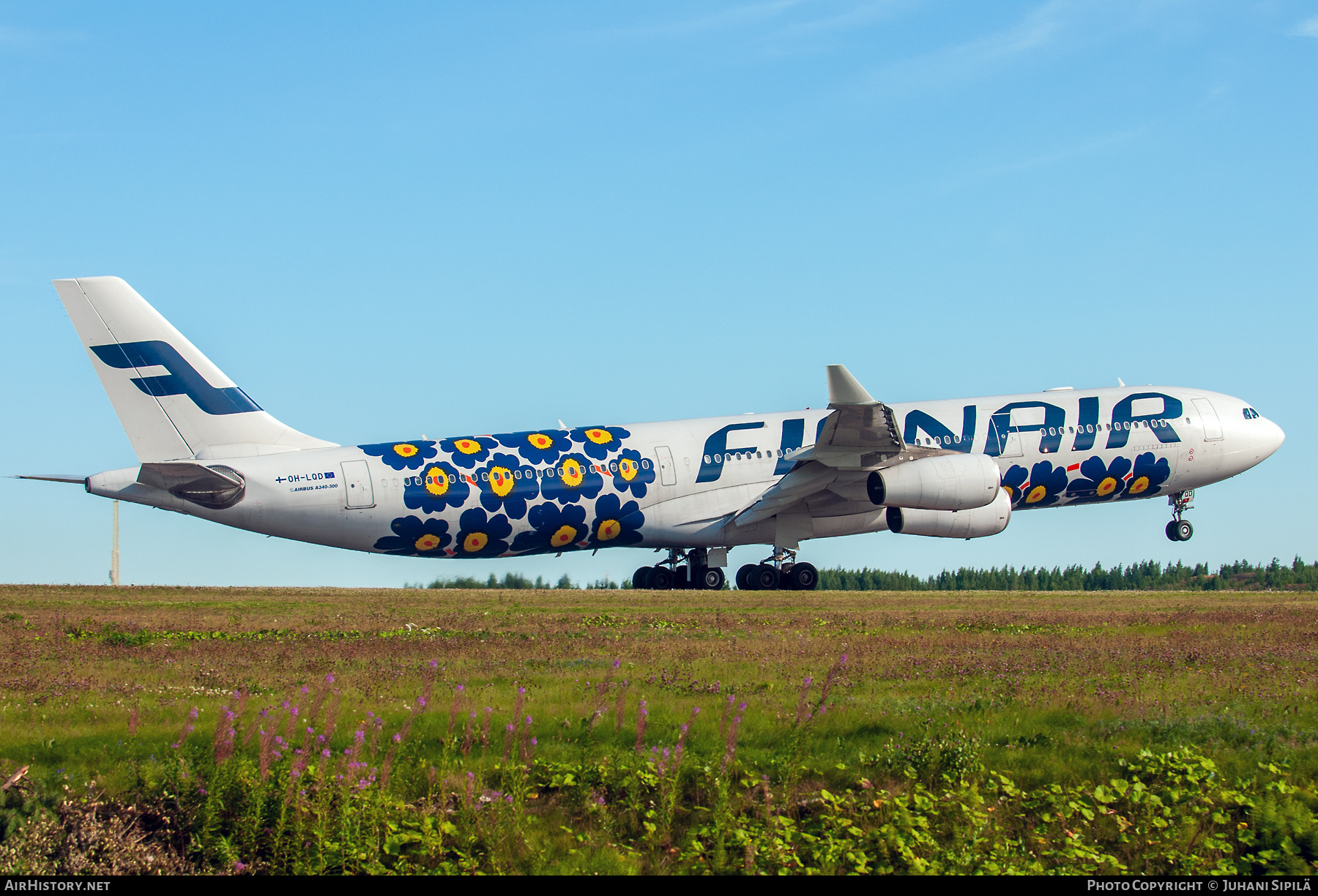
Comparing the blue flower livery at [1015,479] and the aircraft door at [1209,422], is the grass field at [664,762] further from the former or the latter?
the aircraft door at [1209,422]

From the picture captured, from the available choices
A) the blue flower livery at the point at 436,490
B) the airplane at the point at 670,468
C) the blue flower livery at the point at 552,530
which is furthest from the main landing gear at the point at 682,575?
the blue flower livery at the point at 436,490

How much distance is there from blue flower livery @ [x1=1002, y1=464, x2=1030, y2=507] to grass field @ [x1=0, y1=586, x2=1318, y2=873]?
65.5 feet

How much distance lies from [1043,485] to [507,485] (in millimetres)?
17941

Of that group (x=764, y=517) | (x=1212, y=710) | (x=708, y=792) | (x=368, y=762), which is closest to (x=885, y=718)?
(x=708, y=792)

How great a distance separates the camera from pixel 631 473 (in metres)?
35.8

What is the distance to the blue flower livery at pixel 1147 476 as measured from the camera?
39219 millimetres

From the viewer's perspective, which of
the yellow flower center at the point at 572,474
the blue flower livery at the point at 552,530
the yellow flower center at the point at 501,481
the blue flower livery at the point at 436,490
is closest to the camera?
the blue flower livery at the point at 436,490

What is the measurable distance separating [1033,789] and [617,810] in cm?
400

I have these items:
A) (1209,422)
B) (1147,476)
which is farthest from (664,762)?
(1209,422)

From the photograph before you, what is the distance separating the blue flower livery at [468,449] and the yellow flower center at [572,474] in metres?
2.21

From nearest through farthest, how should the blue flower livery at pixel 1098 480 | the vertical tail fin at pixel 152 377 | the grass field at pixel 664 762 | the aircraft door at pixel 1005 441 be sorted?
the grass field at pixel 664 762 → the vertical tail fin at pixel 152 377 → the aircraft door at pixel 1005 441 → the blue flower livery at pixel 1098 480

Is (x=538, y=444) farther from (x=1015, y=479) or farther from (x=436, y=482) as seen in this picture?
(x=1015, y=479)

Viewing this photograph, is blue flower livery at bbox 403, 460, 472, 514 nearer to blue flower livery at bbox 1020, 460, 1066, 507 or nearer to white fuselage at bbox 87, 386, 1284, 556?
white fuselage at bbox 87, 386, 1284, 556
